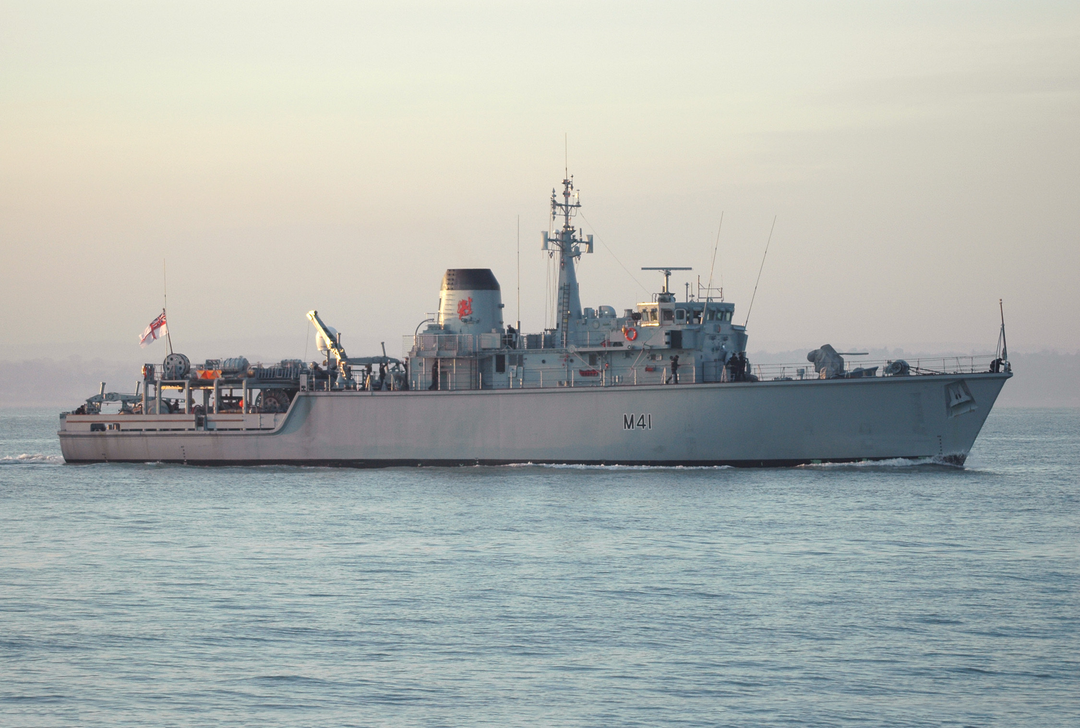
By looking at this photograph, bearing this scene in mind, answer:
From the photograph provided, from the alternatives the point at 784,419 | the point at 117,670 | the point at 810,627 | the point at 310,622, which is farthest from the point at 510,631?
the point at 784,419

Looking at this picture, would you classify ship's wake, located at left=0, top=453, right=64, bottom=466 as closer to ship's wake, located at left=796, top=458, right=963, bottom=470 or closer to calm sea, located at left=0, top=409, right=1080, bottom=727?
calm sea, located at left=0, top=409, right=1080, bottom=727

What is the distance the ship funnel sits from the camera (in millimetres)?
45312

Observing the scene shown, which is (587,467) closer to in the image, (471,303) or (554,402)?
(554,402)

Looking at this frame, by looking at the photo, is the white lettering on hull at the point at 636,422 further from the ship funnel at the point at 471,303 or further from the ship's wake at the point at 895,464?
the ship funnel at the point at 471,303

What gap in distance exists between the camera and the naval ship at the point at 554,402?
125ft

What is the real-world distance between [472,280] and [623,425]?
30.7 feet

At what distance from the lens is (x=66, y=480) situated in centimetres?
4478

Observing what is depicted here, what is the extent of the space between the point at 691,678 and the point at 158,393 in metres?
38.5

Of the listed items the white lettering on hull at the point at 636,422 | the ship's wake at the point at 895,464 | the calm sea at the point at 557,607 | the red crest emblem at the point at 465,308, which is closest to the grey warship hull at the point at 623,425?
the white lettering on hull at the point at 636,422

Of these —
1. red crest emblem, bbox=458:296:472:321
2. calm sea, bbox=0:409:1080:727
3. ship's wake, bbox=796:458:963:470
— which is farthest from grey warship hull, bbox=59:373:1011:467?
red crest emblem, bbox=458:296:472:321

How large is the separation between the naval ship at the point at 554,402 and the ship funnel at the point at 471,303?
0.06m

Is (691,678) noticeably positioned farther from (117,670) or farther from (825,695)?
(117,670)

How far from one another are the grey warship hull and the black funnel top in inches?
190

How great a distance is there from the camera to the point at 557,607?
2036 centimetres
